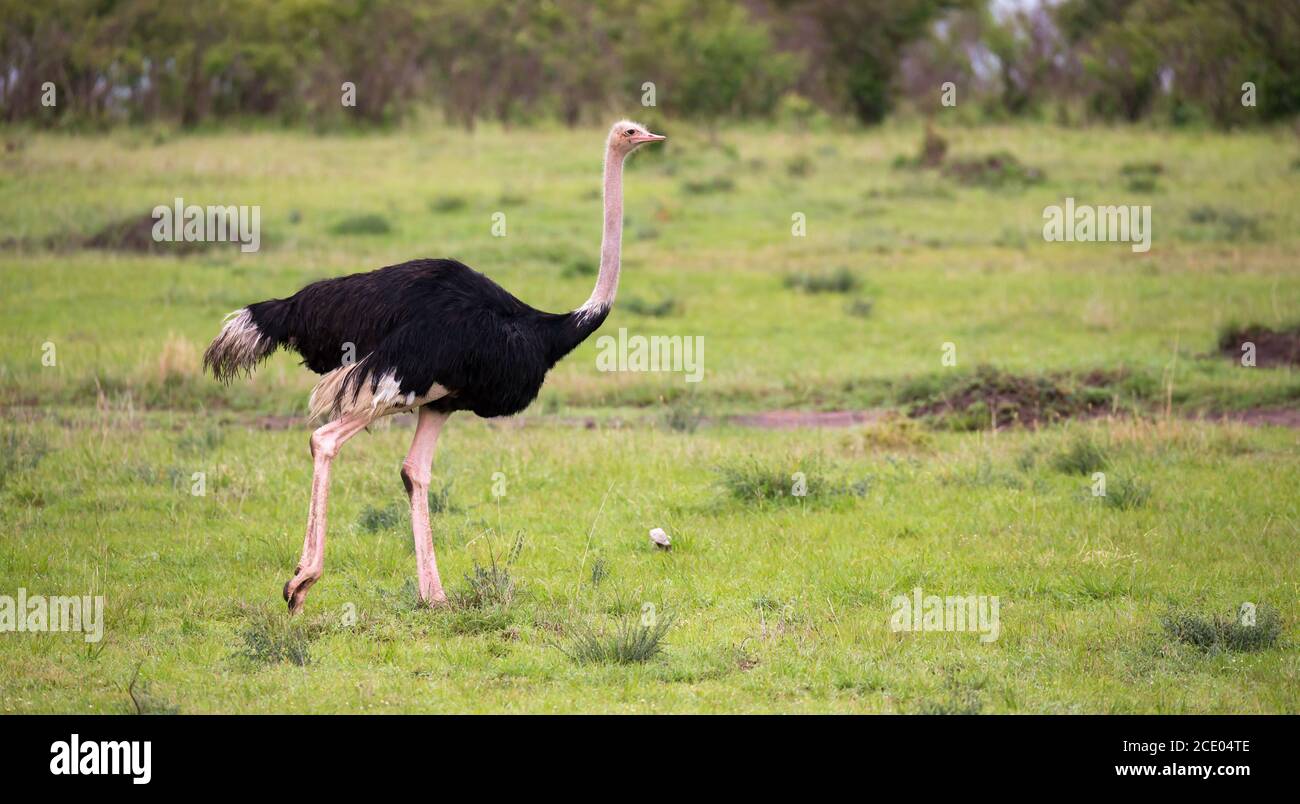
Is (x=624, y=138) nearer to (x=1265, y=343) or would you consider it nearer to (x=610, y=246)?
(x=610, y=246)

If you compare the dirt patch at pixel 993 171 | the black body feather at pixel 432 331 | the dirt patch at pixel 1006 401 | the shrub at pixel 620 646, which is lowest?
the shrub at pixel 620 646

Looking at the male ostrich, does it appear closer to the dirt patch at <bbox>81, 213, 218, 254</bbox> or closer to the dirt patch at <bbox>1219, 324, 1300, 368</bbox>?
the dirt patch at <bbox>1219, 324, 1300, 368</bbox>

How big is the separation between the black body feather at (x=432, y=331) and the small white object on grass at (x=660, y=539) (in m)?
1.48

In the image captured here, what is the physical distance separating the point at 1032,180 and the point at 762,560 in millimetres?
18081

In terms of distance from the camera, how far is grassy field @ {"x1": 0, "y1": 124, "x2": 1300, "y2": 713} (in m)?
7.41

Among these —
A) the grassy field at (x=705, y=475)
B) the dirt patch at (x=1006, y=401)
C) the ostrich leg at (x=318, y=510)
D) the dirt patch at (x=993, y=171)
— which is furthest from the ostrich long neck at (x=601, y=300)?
the dirt patch at (x=993, y=171)

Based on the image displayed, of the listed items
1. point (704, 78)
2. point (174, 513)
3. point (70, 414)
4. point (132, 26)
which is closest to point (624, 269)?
point (70, 414)

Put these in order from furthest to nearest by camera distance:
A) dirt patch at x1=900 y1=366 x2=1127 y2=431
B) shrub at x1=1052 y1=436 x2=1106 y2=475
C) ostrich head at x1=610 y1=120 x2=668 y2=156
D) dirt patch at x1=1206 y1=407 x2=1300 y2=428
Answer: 1. dirt patch at x1=900 y1=366 x2=1127 y2=431
2. dirt patch at x1=1206 y1=407 x2=1300 y2=428
3. shrub at x1=1052 y1=436 x2=1106 y2=475
4. ostrich head at x1=610 y1=120 x2=668 y2=156

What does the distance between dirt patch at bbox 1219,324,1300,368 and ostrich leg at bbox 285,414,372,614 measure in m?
9.77

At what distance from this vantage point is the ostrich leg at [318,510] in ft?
25.7

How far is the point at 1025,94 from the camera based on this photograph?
40281mm

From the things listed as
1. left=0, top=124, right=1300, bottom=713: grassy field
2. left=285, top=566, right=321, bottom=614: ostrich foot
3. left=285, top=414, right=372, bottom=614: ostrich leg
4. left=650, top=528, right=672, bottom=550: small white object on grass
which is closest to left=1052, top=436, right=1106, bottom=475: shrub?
left=0, top=124, right=1300, bottom=713: grassy field

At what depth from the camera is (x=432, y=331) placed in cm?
794

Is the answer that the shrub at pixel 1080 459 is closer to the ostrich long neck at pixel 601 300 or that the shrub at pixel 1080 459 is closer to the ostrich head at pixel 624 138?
the ostrich head at pixel 624 138
